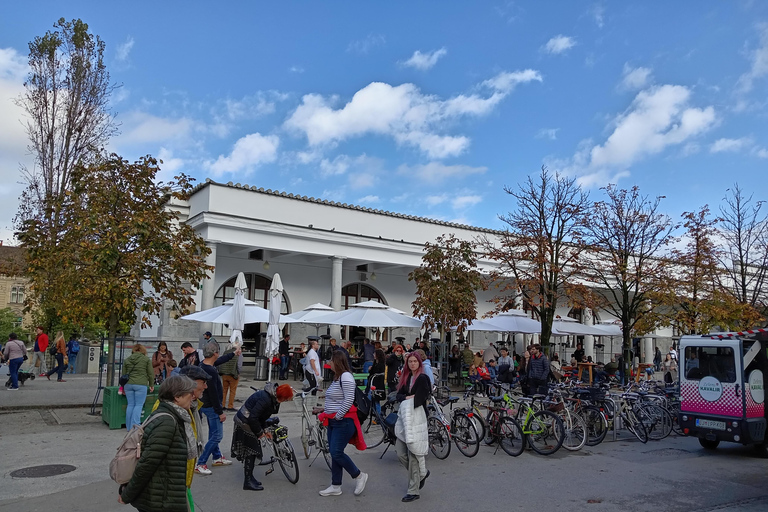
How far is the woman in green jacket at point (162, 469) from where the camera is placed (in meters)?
3.82

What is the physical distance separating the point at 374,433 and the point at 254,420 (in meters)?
4.09

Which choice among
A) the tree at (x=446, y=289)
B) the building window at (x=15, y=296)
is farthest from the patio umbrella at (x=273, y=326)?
the building window at (x=15, y=296)

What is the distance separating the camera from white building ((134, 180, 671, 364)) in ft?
75.1

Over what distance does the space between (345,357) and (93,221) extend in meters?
7.52

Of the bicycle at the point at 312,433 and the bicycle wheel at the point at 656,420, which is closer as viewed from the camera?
the bicycle at the point at 312,433

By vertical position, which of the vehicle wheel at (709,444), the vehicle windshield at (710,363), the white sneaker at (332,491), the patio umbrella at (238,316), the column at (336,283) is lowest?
the vehicle wheel at (709,444)

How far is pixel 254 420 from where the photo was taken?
705cm

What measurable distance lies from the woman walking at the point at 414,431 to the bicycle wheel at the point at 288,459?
1380mm

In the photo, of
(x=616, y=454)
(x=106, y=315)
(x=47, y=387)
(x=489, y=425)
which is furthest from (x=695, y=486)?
(x=47, y=387)

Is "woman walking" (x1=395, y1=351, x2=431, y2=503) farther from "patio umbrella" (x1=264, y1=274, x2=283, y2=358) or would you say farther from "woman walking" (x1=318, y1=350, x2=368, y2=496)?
"patio umbrella" (x1=264, y1=274, x2=283, y2=358)

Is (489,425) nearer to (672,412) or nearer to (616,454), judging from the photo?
(616,454)

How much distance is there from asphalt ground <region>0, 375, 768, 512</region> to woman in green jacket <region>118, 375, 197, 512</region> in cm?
283

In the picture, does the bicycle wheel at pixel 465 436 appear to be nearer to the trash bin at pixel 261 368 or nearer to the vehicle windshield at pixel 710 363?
the vehicle windshield at pixel 710 363

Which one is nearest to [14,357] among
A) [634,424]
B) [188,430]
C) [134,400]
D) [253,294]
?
[134,400]
